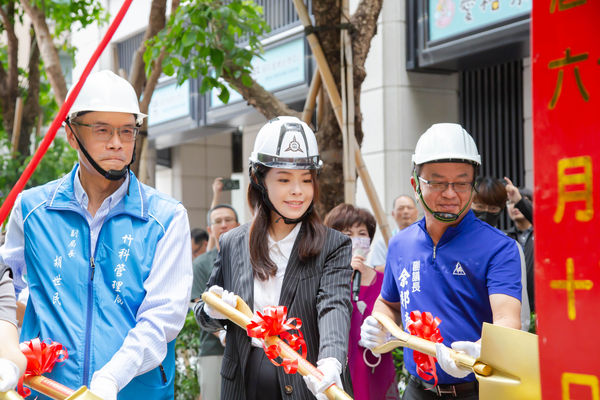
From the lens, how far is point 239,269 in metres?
3.55

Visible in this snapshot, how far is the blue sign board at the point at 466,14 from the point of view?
8.97 meters

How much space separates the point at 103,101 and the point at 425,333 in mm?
1501

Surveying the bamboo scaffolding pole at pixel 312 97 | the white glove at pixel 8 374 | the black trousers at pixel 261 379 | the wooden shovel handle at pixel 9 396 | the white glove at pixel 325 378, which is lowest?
the black trousers at pixel 261 379

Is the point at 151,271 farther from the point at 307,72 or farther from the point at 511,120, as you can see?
the point at 307,72

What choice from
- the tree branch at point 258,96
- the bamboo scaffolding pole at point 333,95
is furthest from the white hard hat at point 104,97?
the tree branch at point 258,96

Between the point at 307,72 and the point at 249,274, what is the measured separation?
885cm

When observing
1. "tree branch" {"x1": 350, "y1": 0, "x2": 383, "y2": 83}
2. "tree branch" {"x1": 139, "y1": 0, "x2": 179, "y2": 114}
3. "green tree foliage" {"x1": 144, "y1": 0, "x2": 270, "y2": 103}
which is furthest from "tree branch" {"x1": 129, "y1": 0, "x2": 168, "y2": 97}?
"tree branch" {"x1": 350, "y1": 0, "x2": 383, "y2": 83}

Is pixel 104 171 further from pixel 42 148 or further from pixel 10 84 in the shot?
pixel 10 84

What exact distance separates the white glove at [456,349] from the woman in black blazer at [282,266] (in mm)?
393

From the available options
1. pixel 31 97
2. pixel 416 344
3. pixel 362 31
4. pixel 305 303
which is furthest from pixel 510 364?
pixel 31 97

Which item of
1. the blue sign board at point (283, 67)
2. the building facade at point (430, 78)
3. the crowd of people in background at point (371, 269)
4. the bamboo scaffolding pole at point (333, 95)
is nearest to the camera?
the crowd of people in background at point (371, 269)

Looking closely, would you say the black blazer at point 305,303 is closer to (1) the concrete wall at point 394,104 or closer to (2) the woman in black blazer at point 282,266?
(2) the woman in black blazer at point 282,266

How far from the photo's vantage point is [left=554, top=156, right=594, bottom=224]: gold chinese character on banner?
1409mm

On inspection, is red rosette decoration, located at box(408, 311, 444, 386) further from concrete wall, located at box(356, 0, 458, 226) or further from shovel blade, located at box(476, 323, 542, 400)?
concrete wall, located at box(356, 0, 458, 226)
